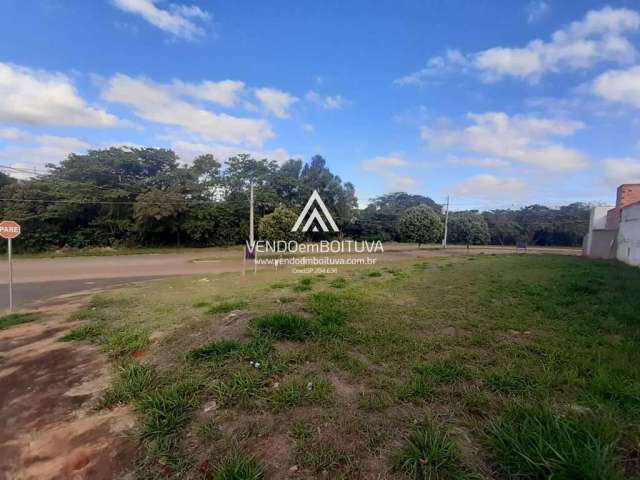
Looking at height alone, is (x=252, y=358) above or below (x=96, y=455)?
above

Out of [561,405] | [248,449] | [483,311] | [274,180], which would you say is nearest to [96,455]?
[248,449]

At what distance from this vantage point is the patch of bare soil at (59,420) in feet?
5.60

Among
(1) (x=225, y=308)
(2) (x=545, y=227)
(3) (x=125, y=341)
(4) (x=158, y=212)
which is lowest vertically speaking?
(3) (x=125, y=341)

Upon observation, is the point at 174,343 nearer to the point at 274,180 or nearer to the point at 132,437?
the point at 132,437

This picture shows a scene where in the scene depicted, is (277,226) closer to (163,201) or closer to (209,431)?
(163,201)

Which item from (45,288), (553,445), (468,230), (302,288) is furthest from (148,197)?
(468,230)

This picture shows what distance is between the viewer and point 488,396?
2125 mm

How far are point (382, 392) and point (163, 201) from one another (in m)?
22.9

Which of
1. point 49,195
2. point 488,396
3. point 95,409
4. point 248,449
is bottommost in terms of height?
point 95,409

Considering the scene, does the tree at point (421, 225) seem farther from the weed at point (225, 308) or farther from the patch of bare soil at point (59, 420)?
the patch of bare soil at point (59, 420)

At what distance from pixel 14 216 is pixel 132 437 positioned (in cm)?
2676

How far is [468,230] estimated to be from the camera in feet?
124

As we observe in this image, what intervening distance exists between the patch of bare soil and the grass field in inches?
5.6

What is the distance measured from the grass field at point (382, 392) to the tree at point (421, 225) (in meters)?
23.9
